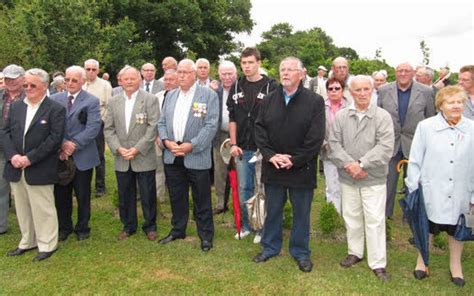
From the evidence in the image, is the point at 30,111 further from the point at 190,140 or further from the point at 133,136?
the point at 190,140

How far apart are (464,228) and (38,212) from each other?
473 cm

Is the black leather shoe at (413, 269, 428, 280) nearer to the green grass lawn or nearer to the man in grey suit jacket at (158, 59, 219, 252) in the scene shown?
the green grass lawn

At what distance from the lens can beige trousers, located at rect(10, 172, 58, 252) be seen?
5.35m

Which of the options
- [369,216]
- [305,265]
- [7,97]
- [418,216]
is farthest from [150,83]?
[418,216]

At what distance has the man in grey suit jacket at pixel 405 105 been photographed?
20.1 ft

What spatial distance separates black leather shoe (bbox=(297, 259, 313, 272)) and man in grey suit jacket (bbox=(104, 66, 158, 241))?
2053 mm

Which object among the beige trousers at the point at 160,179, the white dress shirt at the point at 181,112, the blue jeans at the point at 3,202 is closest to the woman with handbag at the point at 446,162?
the white dress shirt at the point at 181,112

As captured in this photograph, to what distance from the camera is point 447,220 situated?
14.9ft

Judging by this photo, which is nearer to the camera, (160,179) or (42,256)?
(42,256)

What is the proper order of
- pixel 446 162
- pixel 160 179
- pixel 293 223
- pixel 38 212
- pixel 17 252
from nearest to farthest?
pixel 446 162 → pixel 293 223 → pixel 38 212 → pixel 17 252 → pixel 160 179

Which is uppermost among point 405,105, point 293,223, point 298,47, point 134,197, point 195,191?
point 298,47

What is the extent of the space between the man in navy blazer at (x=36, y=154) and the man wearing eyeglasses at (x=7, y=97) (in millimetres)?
627

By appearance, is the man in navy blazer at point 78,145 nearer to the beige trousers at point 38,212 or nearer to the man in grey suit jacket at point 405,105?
the beige trousers at point 38,212

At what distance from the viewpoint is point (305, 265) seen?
5008 millimetres
